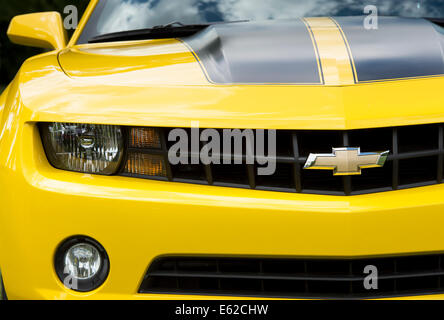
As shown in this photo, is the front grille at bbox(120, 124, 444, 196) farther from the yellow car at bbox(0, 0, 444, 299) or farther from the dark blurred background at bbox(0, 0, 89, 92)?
the dark blurred background at bbox(0, 0, 89, 92)

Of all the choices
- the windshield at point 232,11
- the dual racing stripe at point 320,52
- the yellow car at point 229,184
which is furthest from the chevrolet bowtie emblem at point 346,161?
the windshield at point 232,11

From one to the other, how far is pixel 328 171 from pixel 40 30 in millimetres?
1866

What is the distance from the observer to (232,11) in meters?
2.77

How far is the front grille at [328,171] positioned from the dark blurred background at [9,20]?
Result: 31.7 feet

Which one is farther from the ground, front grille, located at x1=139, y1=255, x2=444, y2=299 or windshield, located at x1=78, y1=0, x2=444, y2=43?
windshield, located at x1=78, y1=0, x2=444, y2=43

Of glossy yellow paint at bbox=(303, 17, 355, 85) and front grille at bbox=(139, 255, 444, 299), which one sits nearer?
front grille at bbox=(139, 255, 444, 299)

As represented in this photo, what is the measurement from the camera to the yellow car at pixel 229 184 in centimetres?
168

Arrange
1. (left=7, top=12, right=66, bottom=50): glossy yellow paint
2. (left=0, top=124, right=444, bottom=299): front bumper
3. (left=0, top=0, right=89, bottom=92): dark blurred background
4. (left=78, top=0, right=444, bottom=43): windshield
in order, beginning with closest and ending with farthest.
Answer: (left=0, top=124, right=444, bottom=299): front bumper
(left=78, top=0, right=444, bottom=43): windshield
(left=7, top=12, right=66, bottom=50): glossy yellow paint
(left=0, top=0, right=89, bottom=92): dark blurred background

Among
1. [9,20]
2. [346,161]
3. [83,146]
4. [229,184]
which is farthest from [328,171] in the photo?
[9,20]

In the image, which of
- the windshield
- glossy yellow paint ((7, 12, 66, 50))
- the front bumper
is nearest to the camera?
the front bumper

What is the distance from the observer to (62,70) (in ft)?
A: 6.77

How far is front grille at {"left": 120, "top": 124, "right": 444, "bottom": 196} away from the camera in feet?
5.66

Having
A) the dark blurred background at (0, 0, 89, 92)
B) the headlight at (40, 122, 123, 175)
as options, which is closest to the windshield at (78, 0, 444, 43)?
the headlight at (40, 122, 123, 175)
